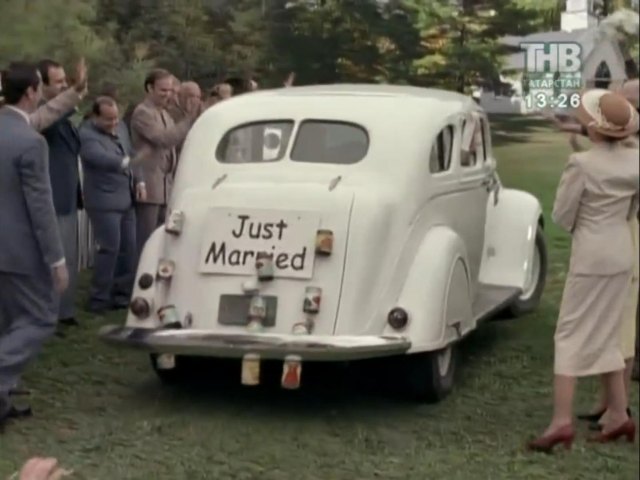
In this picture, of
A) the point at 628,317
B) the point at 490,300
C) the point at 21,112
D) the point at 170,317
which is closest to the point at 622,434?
the point at 628,317

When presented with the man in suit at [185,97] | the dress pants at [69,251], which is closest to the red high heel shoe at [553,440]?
the man in suit at [185,97]

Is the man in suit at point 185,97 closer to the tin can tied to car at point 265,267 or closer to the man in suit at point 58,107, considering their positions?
the man in suit at point 58,107

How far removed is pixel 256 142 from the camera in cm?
733

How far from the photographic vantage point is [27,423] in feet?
21.7

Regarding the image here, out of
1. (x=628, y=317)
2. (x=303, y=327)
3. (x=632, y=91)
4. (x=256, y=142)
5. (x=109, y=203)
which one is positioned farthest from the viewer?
(x=109, y=203)

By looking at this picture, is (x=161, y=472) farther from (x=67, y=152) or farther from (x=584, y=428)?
(x=67, y=152)

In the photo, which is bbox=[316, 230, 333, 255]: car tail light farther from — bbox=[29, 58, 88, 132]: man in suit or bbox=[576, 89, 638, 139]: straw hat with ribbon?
bbox=[576, 89, 638, 139]: straw hat with ribbon

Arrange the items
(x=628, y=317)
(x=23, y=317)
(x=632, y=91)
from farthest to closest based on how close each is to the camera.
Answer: (x=23, y=317) < (x=628, y=317) < (x=632, y=91)

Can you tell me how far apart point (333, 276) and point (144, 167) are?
2611 millimetres

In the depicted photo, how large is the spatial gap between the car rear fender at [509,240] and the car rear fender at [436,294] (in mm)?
1078

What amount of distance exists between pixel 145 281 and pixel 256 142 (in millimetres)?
938

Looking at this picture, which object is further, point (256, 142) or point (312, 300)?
point (256, 142)

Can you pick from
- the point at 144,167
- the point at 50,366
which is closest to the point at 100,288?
the point at 144,167
